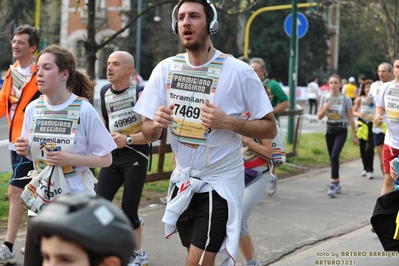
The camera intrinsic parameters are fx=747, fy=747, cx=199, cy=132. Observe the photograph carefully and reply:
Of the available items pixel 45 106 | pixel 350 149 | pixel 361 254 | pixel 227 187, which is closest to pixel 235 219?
pixel 227 187

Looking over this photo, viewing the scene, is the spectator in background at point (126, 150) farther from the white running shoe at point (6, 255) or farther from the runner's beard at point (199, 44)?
the runner's beard at point (199, 44)

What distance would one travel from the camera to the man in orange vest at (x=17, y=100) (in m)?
6.30

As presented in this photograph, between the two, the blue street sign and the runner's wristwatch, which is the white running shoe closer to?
the runner's wristwatch

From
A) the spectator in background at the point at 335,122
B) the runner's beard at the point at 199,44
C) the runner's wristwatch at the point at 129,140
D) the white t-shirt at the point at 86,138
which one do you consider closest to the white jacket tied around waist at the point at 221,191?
the white t-shirt at the point at 86,138

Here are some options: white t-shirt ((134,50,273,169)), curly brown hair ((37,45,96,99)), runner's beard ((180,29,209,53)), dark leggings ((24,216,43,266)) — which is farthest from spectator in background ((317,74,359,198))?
dark leggings ((24,216,43,266))

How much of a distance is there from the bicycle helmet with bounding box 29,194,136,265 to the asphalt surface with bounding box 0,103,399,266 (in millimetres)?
4834

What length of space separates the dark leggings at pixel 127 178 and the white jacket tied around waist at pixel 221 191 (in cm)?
190

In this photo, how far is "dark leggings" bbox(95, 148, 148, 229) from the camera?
639 centimetres

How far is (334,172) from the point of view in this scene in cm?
1104

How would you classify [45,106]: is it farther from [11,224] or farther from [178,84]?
[11,224]

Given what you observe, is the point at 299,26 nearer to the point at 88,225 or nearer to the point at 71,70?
the point at 71,70

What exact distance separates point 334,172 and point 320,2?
444 inches

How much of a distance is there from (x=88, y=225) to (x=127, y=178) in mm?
4611

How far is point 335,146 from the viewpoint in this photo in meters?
11.1
